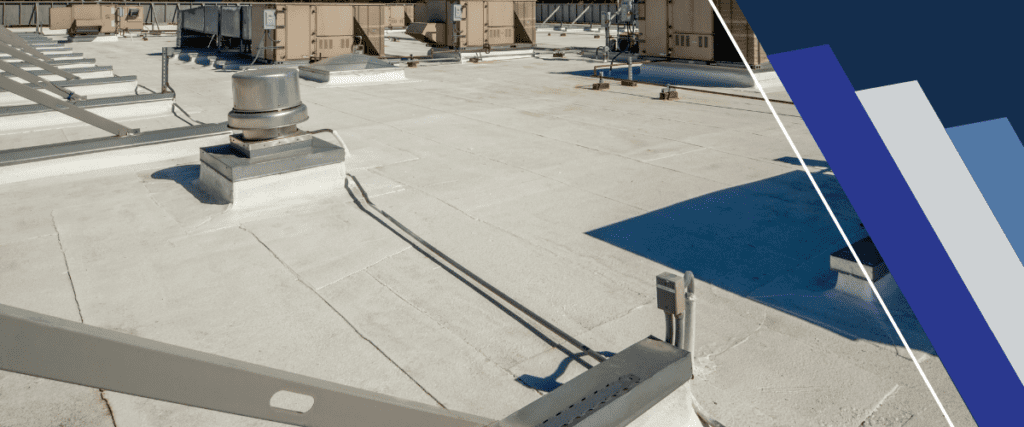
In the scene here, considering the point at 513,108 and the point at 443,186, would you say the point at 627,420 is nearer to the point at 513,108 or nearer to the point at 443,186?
the point at 443,186

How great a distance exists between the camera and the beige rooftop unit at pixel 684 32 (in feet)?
52.9

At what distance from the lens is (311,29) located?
19.1 m

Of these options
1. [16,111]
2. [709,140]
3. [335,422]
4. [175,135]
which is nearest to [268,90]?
[175,135]

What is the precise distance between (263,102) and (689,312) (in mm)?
4580

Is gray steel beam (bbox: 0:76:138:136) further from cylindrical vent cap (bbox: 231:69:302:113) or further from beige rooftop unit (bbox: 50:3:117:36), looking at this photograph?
beige rooftop unit (bbox: 50:3:117:36)

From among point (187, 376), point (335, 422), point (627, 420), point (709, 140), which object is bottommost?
point (627, 420)

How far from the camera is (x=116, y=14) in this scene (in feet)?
110

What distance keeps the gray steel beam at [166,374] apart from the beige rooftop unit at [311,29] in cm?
1788

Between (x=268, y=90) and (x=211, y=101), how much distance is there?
8.11m

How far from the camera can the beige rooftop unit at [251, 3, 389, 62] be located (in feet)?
61.2

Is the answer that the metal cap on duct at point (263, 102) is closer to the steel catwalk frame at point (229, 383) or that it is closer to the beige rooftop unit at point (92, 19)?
the steel catwalk frame at point (229, 383)

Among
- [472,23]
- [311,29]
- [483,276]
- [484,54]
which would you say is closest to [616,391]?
[483,276]

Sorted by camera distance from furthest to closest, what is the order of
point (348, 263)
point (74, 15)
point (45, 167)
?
point (74, 15) < point (45, 167) < point (348, 263)

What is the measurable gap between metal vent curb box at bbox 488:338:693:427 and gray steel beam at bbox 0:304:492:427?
526mm
